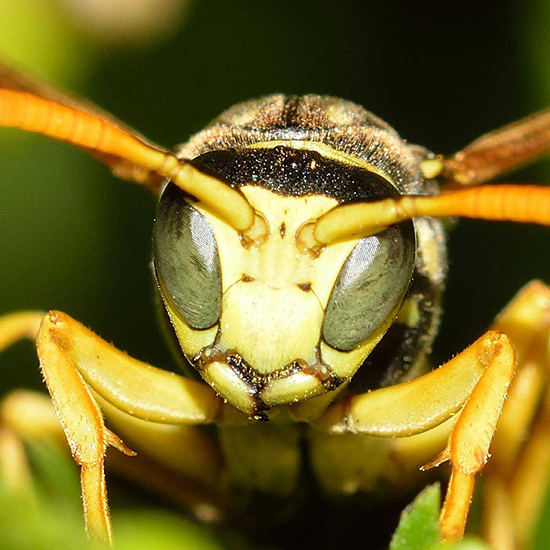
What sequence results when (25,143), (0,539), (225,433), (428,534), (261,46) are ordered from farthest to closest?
1. (261,46)
2. (25,143)
3. (225,433)
4. (428,534)
5. (0,539)

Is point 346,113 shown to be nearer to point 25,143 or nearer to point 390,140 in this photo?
point 390,140

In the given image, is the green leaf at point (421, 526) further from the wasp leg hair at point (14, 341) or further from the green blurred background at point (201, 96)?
the green blurred background at point (201, 96)

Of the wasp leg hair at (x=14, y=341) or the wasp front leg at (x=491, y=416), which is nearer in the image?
the wasp front leg at (x=491, y=416)

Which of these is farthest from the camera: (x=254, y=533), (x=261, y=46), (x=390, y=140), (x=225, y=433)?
(x=261, y=46)

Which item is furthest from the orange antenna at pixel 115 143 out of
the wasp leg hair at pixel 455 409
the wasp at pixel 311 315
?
the wasp leg hair at pixel 455 409

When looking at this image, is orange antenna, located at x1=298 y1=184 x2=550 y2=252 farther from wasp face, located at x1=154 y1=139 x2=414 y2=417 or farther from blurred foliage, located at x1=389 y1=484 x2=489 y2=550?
blurred foliage, located at x1=389 y1=484 x2=489 y2=550

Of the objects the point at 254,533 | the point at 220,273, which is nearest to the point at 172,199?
the point at 220,273
